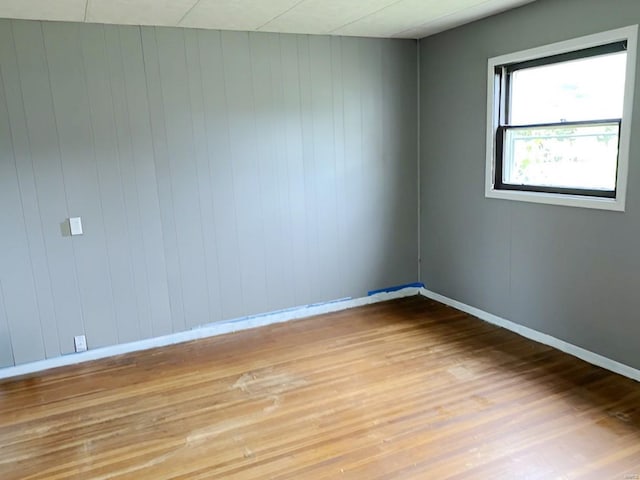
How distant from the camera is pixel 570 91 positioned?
3.40 metres

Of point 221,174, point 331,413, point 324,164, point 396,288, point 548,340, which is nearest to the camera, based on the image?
point 331,413

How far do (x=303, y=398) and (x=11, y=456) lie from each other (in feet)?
5.36

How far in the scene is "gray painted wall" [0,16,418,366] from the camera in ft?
11.4

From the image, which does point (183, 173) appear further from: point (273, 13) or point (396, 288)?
point (396, 288)

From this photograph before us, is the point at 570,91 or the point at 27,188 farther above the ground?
the point at 570,91

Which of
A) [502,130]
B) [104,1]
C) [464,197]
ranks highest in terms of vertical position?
[104,1]

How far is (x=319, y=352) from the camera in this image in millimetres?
3756

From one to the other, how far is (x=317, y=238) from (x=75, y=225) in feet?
6.59

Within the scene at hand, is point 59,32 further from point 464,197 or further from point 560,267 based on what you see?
point 560,267

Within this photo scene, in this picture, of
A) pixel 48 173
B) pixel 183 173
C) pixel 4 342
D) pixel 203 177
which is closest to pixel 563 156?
pixel 203 177

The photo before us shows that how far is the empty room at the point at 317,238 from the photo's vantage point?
107 inches

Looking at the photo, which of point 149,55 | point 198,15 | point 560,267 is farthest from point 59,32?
point 560,267

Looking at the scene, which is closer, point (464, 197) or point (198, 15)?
point (198, 15)

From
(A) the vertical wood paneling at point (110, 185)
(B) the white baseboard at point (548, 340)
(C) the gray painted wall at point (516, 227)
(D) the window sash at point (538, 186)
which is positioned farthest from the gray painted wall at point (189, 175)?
(D) the window sash at point (538, 186)
